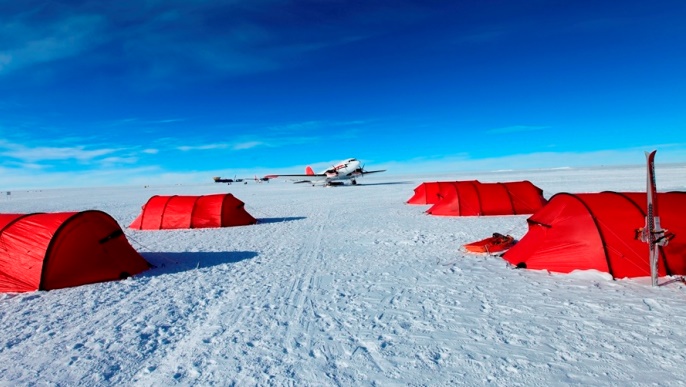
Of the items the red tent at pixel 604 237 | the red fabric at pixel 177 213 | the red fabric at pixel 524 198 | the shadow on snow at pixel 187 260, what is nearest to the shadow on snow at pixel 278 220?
the red fabric at pixel 177 213

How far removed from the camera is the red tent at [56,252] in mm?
6859

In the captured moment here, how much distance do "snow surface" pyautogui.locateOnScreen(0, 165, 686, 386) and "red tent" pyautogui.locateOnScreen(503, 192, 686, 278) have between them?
29 centimetres

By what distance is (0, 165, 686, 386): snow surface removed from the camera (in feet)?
12.8

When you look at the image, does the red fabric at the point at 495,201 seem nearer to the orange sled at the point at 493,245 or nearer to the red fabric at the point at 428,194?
the red fabric at the point at 428,194

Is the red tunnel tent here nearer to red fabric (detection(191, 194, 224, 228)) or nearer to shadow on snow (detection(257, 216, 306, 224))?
shadow on snow (detection(257, 216, 306, 224))

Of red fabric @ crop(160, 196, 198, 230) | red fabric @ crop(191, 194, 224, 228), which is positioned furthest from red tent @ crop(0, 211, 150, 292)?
red fabric @ crop(160, 196, 198, 230)

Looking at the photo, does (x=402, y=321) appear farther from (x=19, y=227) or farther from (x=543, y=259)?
(x=19, y=227)

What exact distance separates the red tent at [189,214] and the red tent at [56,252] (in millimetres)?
7507

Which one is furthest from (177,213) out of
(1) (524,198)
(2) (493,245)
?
(1) (524,198)

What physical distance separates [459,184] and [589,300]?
11912 millimetres

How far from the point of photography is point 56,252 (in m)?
7.03

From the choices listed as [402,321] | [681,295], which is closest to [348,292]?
[402,321]

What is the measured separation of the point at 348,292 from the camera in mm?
6582

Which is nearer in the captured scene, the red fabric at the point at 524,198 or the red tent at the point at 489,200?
the red tent at the point at 489,200
